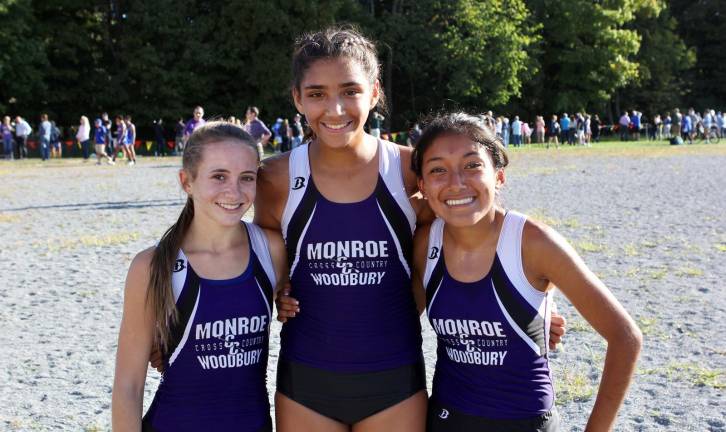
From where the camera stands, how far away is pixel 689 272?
940cm

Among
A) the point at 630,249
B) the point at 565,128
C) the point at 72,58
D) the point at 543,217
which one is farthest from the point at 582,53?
the point at 630,249

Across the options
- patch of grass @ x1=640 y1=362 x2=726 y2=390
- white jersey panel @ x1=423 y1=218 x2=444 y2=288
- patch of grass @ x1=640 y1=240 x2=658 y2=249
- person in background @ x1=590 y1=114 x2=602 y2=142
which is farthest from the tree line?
white jersey panel @ x1=423 y1=218 x2=444 y2=288

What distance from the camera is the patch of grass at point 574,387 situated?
18.2 feet

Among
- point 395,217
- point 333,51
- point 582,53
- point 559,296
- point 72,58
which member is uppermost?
point 582,53

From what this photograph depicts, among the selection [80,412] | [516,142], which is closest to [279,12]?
[516,142]

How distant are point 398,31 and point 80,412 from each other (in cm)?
4949

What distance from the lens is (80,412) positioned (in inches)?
217

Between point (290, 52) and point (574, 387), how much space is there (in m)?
40.4

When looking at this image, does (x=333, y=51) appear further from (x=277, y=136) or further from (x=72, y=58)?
(x=72, y=58)

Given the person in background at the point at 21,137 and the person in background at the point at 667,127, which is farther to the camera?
the person in background at the point at 667,127

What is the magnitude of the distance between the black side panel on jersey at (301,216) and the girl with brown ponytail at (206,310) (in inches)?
4.4

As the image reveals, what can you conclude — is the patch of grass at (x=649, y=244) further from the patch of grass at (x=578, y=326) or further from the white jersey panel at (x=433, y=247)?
the white jersey panel at (x=433, y=247)

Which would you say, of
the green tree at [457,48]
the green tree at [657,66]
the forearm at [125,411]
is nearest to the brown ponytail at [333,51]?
Answer: the forearm at [125,411]

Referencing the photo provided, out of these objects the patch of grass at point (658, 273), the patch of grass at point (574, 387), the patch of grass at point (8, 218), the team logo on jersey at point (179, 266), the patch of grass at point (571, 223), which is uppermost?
the team logo on jersey at point (179, 266)
